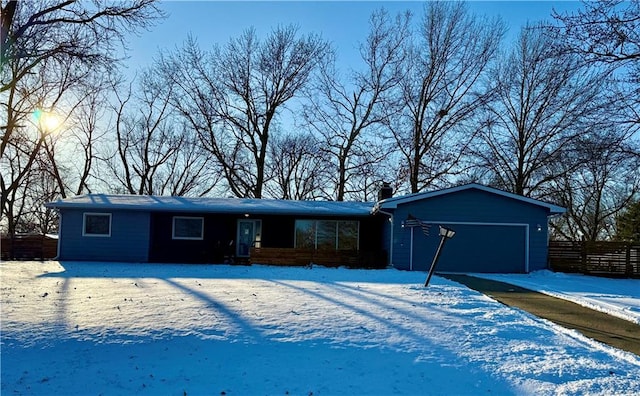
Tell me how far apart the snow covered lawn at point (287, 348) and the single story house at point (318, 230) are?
777cm

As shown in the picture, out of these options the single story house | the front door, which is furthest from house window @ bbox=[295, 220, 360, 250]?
the front door

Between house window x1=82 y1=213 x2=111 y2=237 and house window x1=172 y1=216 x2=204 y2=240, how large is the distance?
2490mm

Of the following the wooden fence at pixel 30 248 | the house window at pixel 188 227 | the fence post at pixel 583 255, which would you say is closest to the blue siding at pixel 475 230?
the fence post at pixel 583 255

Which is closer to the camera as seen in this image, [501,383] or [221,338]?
[501,383]

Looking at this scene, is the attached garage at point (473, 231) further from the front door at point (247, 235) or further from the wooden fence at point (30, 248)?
the wooden fence at point (30, 248)

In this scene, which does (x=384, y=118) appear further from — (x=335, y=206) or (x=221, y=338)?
(x=221, y=338)

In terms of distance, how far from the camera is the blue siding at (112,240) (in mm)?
18188

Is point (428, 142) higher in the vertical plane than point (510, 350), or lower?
higher

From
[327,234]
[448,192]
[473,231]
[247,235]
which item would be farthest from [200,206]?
[473,231]

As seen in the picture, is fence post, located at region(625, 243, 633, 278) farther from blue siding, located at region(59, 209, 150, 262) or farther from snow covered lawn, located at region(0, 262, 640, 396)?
blue siding, located at region(59, 209, 150, 262)

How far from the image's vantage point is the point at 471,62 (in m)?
28.4

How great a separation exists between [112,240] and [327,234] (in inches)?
331

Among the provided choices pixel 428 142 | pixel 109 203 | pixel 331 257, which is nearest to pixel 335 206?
pixel 331 257

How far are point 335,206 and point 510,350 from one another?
47.5 ft
